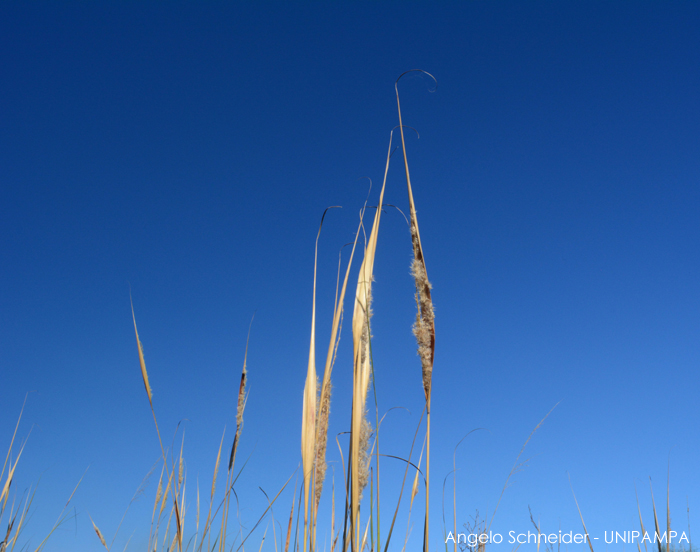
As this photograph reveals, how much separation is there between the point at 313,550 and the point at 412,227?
2.68 ft

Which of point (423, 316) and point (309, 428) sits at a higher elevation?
point (423, 316)

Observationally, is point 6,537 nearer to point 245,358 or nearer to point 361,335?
point 245,358

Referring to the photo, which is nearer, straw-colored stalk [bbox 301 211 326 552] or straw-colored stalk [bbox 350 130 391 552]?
straw-colored stalk [bbox 350 130 391 552]

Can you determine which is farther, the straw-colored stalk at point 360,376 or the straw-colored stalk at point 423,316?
the straw-colored stalk at point 423,316

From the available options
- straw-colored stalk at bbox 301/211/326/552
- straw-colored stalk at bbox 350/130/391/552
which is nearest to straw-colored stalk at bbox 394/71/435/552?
straw-colored stalk at bbox 350/130/391/552

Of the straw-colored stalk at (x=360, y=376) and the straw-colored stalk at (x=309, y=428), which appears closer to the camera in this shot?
the straw-colored stalk at (x=360, y=376)

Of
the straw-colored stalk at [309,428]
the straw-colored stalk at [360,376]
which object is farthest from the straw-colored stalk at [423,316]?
the straw-colored stalk at [309,428]

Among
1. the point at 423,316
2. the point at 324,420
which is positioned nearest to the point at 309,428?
the point at 324,420

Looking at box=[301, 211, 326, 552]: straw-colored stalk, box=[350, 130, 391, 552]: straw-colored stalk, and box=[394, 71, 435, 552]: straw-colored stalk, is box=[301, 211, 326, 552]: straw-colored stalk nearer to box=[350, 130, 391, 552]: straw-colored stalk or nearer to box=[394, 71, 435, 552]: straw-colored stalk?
box=[350, 130, 391, 552]: straw-colored stalk

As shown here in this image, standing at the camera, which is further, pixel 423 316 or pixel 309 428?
pixel 309 428

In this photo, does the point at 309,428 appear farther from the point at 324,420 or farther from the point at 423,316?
the point at 423,316

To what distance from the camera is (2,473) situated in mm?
2252

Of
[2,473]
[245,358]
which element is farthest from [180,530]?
[2,473]

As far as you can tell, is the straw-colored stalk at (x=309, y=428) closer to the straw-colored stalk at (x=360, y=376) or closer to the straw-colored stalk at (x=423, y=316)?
the straw-colored stalk at (x=360, y=376)
